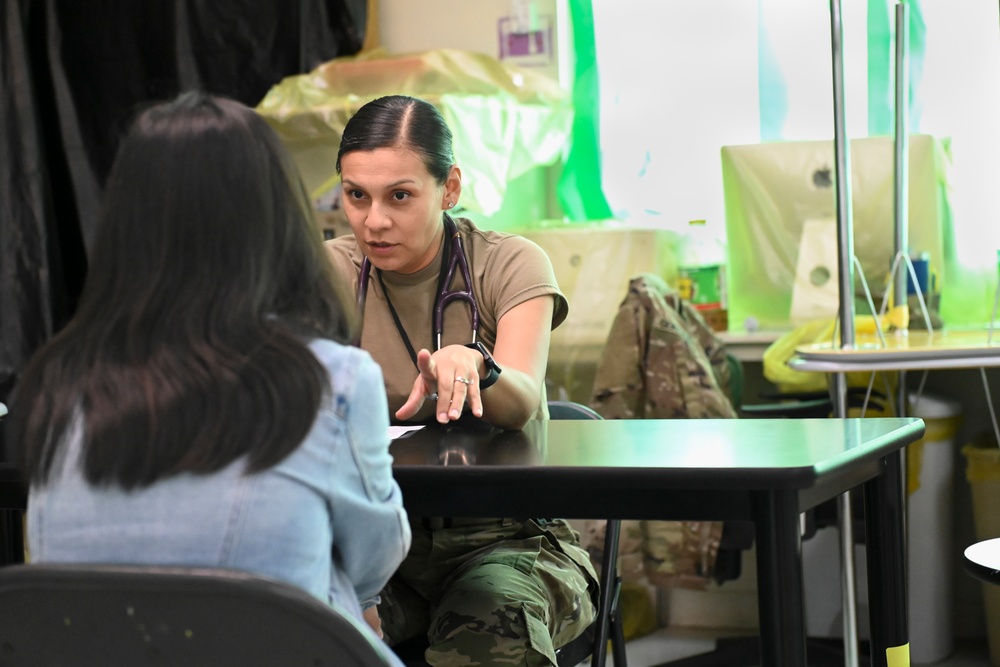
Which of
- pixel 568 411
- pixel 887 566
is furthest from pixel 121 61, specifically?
pixel 887 566

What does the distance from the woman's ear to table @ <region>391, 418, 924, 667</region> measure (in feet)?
1.46

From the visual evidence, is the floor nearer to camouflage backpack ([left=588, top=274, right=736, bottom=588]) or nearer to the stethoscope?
camouflage backpack ([left=588, top=274, right=736, bottom=588])

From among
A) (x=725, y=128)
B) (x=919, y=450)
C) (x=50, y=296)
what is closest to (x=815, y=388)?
(x=919, y=450)

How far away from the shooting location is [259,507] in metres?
0.87

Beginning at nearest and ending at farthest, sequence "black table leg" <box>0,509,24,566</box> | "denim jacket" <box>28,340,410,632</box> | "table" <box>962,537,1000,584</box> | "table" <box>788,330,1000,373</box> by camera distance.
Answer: "denim jacket" <box>28,340,410,632</box>, "table" <box>962,537,1000,584</box>, "black table leg" <box>0,509,24,566</box>, "table" <box>788,330,1000,373</box>

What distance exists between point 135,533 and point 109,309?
0.19 m

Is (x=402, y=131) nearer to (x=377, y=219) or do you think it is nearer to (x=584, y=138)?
(x=377, y=219)

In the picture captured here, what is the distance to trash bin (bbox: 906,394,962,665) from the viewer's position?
2.65m

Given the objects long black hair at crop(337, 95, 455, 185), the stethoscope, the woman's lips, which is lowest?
the stethoscope

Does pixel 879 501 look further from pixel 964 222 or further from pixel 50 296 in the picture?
pixel 50 296

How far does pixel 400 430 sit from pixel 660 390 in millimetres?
1189

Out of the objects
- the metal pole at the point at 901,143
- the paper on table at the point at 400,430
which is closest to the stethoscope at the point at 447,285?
the paper on table at the point at 400,430

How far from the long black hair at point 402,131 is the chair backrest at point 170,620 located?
996 mm

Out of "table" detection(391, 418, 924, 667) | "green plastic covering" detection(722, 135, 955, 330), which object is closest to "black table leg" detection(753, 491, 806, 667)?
"table" detection(391, 418, 924, 667)
